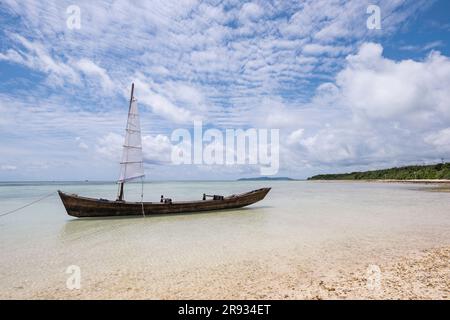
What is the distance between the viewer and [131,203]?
20.0m

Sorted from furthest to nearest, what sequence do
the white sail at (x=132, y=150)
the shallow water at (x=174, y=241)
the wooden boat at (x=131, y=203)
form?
the white sail at (x=132, y=150)
the wooden boat at (x=131, y=203)
the shallow water at (x=174, y=241)

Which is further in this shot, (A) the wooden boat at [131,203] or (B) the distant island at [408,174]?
(B) the distant island at [408,174]

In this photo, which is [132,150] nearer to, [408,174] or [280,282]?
[280,282]

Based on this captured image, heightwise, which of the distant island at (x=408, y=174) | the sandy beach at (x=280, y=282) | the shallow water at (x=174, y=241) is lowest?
the shallow water at (x=174, y=241)

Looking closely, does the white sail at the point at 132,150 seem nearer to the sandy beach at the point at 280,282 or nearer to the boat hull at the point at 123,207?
the boat hull at the point at 123,207

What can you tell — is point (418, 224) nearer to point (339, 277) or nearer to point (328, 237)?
point (328, 237)

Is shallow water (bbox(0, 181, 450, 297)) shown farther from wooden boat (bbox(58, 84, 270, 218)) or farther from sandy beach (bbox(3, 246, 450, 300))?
wooden boat (bbox(58, 84, 270, 218))

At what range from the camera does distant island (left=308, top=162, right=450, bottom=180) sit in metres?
89.5

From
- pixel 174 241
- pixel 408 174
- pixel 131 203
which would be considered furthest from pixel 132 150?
pixel 408 174

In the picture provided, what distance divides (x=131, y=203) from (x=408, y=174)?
11644 centimetres

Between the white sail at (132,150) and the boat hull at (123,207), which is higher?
the white sail at (132,150)

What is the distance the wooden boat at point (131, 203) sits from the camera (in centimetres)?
1898

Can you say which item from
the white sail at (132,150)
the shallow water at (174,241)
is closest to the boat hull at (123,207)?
A: the shallow water at (174,241)
